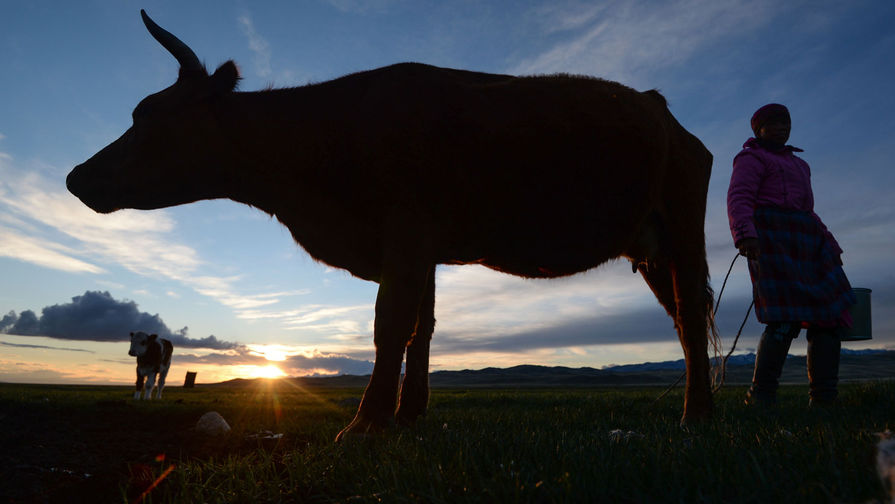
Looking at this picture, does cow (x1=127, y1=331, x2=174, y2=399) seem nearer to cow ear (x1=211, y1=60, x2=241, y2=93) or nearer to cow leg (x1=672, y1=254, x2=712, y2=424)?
cow ear (x1=211, y1=60, x2=241, y2=93)

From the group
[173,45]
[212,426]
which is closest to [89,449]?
[212,426]

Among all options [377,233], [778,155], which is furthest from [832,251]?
[377,233]

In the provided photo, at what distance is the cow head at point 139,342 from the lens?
15.9 m

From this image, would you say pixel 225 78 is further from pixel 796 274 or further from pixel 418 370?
pixel 796 274

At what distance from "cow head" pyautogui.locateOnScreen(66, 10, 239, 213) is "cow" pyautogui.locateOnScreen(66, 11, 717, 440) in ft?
0.04

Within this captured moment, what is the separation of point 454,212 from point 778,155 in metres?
3.47

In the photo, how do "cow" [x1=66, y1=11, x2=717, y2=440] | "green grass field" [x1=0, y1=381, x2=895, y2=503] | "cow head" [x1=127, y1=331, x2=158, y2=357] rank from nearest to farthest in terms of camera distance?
"green grass field" [x1=0, y1=381, x2=895, y2=503] < "cow" [x1=66, y1=11, x2=717, y2=440] < "cow head" [x1=127, y1=331, x2=158, y2=357]

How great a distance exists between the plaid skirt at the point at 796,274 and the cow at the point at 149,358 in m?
15.0

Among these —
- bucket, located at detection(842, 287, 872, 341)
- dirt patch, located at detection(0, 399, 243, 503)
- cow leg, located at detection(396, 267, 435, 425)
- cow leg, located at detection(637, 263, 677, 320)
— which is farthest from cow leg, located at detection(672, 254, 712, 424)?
dirt patch, located at detection(0, 399, 243, 503)

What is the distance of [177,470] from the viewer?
281 centimetres

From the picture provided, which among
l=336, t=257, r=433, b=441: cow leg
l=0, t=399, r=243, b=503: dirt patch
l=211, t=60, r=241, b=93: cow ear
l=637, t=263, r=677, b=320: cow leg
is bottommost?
l=0, t=399, r=243, b=503: dirt patch

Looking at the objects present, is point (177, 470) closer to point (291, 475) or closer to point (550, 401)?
point (291, 475)

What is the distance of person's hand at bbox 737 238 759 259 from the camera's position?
4.73 meters

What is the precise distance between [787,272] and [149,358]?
16.1m
